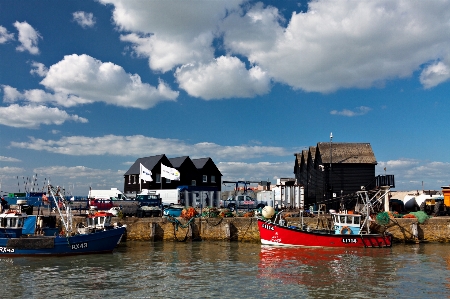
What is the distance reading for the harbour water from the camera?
57.2 ft

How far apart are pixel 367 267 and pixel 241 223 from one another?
12.9 m

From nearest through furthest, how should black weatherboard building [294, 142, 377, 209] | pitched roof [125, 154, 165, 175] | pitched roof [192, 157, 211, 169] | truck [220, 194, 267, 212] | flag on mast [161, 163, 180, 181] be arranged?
black weatherboard building [294, 142, 377, 209] < truck [220, 194, 267, 212] < flag on mast [161, 163, 180, 181] < pitched roof [125, 154, 165, 175] < pitched roof [192, 157, 211, 169]

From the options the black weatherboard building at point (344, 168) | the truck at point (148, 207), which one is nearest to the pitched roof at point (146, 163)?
the truck at point (148, 207)

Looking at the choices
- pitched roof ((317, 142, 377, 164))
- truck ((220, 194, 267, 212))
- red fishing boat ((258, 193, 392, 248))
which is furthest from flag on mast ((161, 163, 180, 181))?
red fishing boat ((258, 193, 392, 248))

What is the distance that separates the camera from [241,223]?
1347 inches

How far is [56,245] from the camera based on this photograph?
26.8m

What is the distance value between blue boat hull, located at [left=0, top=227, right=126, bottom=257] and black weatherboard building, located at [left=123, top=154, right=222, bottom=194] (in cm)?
2938

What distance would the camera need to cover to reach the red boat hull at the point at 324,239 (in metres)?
30.0

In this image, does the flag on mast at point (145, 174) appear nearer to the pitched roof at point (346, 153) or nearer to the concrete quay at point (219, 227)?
the concrete quay at point (219, 227)

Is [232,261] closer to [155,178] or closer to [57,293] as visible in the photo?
[57,293]

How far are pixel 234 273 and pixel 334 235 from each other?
1137cm

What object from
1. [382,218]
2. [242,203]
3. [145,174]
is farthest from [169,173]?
[382,218]

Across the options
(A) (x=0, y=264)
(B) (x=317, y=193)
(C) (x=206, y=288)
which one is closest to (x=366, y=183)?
(B) (x=317, y=193)

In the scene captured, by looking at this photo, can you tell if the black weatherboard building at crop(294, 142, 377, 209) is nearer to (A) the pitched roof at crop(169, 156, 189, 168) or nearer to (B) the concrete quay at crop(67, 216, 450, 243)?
(B) the concrete quay at crop(67, 216, 450, 243)
